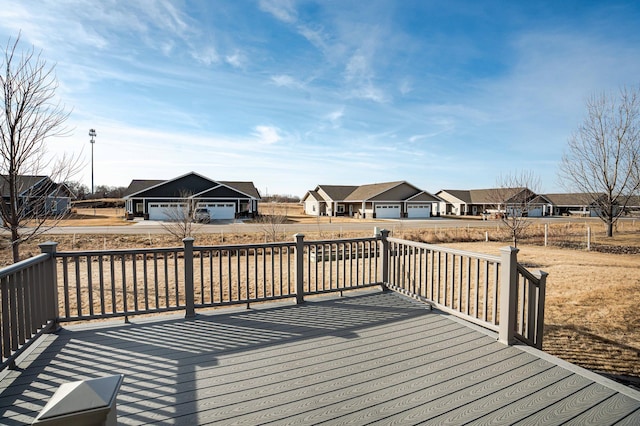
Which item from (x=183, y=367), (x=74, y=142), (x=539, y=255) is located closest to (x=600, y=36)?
(x=539, y=255)

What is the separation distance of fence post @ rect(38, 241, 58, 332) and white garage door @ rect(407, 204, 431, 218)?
36995 mm

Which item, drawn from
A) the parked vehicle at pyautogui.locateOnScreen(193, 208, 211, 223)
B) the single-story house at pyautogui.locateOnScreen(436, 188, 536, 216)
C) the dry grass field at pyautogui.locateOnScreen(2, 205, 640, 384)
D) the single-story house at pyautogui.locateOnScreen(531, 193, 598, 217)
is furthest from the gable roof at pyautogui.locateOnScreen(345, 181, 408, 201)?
the single-story house at pyautogui.locateOnScreen(531, 193, 598, 217)

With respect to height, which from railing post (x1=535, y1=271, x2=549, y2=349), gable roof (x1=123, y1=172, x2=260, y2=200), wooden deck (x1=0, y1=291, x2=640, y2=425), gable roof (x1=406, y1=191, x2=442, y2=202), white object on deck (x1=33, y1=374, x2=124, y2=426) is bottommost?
wooden deck (x1=0, y1=291, x2=640, y2=425)

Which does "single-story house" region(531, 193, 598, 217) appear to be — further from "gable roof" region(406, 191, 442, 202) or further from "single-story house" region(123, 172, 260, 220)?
"single-story house" region(123, 172, 260, 220)

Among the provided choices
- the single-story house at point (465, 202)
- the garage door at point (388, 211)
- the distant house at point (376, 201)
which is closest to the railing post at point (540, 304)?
the distant house at point (376, 201)

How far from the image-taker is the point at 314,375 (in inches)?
114

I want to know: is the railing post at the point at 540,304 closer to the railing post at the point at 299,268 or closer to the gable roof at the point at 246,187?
the railing post at the point at 299,268

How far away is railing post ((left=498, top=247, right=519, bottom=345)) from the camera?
11.3ft

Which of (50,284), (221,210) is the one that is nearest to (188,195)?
(221,210)

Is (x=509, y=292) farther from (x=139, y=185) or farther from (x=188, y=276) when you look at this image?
(x=139, y=185)

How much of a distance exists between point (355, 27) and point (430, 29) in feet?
7.12

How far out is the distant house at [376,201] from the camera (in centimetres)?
3722

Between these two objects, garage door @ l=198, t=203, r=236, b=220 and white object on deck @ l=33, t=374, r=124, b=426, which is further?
garage door @ l=198, t=203, r=236, b=220

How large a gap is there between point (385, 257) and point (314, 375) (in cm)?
311
